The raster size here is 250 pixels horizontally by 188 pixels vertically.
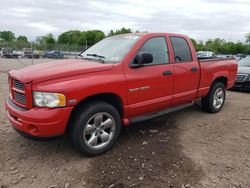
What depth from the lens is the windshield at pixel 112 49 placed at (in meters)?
3.94

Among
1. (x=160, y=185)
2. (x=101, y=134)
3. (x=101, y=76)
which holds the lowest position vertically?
(x=160, y=185)

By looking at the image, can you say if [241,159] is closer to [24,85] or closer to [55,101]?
[55,101]

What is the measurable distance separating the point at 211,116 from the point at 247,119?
0.76m

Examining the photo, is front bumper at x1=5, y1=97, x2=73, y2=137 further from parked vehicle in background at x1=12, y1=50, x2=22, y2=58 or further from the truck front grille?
parked vehicle in background at x1=12, y1=50, x2=22, y2=58

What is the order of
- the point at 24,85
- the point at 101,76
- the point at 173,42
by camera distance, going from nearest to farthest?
the point at 24,85
the point at 101,76
the point at 173,42

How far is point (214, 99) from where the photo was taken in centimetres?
569

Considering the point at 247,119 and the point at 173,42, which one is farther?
the point at 247,119

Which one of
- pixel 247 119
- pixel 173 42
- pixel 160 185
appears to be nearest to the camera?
pixel 160 185

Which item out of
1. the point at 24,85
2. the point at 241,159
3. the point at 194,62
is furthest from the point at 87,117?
the point at 194,62

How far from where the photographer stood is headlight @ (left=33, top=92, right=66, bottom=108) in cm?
305

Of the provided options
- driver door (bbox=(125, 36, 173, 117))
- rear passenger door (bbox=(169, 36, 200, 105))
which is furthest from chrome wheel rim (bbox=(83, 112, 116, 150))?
rear passenger door (bbox=(169, 36, 200, 105))

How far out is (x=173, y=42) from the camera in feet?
15.2

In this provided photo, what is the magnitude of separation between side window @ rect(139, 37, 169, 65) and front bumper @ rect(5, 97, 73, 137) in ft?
5.88

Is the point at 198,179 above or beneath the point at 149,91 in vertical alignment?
beneath
